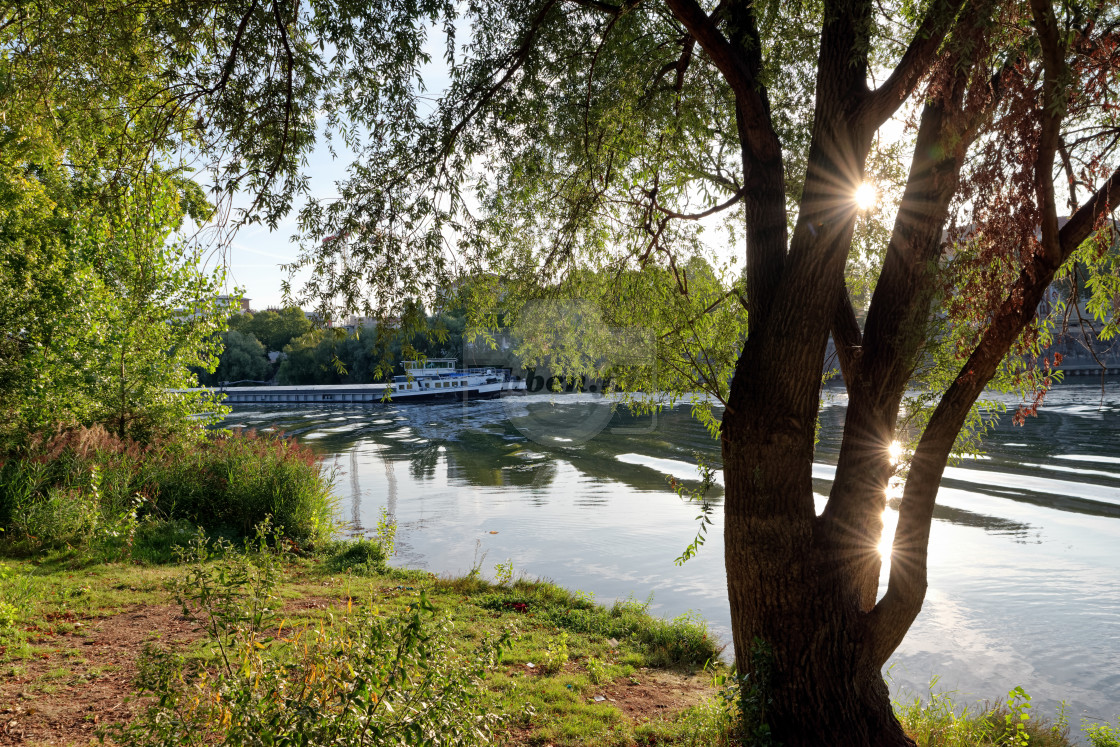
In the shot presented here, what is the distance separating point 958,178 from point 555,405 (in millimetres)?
43019

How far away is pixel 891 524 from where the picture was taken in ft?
47.9

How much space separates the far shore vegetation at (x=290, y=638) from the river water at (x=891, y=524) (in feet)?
3.72

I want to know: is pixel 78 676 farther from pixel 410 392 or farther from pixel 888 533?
pixel 410 392

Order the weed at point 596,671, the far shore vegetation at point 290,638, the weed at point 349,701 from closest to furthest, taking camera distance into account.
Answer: the weed at point 349,701
the far shore vegetation at point 290,638
the weed at point 596,671

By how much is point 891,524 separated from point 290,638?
13606 mm

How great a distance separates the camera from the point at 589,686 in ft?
19.0

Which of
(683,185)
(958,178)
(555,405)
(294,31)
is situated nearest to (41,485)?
(294,31)

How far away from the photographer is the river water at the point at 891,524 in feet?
27.7

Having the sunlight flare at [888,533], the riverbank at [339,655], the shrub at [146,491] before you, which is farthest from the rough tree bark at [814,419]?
the sunlight flare at [888,533]

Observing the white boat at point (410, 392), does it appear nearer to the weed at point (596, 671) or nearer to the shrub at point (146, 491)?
the shrub at point (146, 491)

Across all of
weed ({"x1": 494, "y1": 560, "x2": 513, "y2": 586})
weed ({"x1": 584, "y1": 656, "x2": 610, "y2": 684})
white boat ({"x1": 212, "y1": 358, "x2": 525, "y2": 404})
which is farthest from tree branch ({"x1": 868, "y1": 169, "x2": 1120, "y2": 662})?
white boat ({"x1": 212, "y1": 358, "x2": 525, "y2": 404})

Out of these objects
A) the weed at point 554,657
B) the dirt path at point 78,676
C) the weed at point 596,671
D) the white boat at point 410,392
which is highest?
the white boat at point 410,392

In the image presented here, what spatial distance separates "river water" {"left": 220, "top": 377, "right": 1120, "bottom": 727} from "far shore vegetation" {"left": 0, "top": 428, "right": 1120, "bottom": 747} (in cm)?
114

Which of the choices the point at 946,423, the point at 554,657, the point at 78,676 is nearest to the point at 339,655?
the point at 78,676
